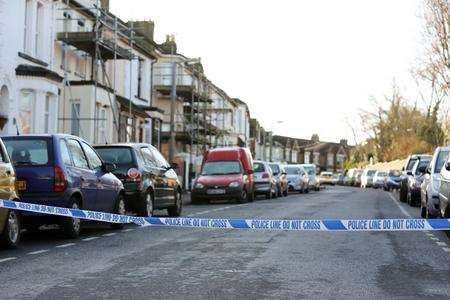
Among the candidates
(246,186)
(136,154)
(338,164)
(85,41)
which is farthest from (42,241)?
(338,164)

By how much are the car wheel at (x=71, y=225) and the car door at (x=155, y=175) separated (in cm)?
420

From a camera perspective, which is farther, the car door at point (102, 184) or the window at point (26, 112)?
the window at point (26, 112)

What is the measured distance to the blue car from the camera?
41.0 ft

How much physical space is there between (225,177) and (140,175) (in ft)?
39.3

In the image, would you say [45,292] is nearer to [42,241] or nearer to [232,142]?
[42,241]

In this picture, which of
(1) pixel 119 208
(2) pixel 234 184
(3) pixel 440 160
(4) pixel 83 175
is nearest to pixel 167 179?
(1) pixel 119 208

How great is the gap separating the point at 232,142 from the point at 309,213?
6770 cm

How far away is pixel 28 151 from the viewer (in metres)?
12.8

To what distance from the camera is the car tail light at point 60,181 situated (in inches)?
492

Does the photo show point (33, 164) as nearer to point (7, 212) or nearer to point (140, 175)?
point (7, 212)

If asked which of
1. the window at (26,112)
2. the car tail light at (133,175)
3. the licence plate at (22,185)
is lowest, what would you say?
the licence plate at (22,185)

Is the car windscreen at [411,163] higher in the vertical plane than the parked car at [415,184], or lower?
higher

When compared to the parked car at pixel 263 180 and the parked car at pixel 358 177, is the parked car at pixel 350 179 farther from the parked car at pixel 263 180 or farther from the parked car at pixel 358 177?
the parked car at pixel 263 180

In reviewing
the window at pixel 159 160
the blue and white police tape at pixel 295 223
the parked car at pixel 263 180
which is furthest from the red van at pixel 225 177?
the blue and white police tape at pixel 295 223
